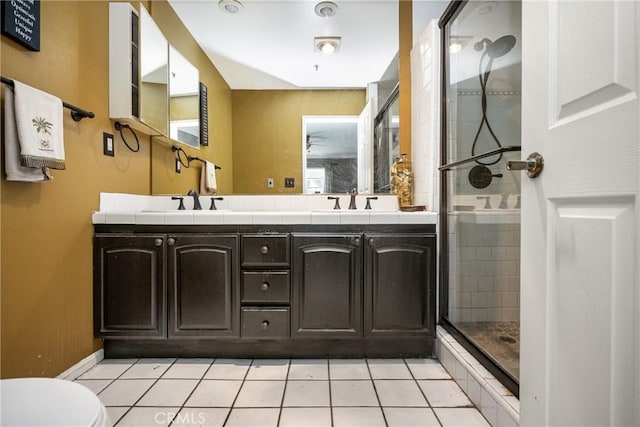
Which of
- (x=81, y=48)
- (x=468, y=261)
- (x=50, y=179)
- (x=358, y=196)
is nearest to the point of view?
(x=50, y=179)

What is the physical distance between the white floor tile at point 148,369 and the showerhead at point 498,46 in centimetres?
259

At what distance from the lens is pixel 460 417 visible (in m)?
1.29

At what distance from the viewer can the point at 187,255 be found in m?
1.69

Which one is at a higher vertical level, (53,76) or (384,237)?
(53,76)

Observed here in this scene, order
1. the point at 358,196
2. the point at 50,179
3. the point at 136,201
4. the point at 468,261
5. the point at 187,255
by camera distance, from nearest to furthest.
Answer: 1. the point at 50,179
2. the point at 187,255
3. the point at 468,261
4. the point at 136,201
5. the point at 358,196

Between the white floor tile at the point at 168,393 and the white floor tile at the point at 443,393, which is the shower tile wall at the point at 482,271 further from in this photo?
the white floor tile at the point at 168,393

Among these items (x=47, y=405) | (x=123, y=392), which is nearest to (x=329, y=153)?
(x=123, y=392)

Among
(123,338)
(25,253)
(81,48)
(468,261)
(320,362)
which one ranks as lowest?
(320,362)

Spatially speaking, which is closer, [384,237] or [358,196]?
[384,237]

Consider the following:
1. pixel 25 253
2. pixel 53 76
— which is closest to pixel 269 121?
pixel 53 76

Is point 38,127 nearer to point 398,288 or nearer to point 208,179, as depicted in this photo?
point 208,179

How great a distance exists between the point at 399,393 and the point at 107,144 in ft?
6.75

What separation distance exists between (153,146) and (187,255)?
3.37 feet

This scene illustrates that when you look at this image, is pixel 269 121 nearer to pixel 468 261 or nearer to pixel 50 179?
pixel 50 179
